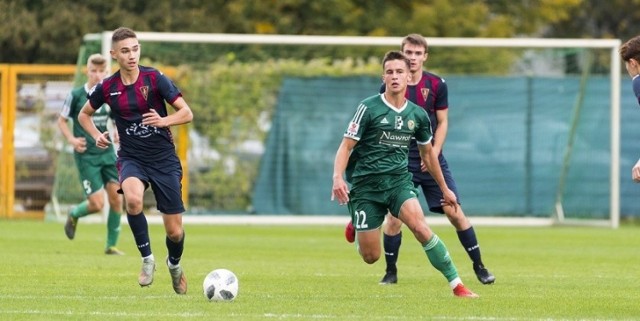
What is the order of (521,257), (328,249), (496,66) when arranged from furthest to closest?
1. (496,66)
2. (328,249)
3. (521,257)

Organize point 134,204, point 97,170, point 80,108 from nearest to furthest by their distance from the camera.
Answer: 1. point 134,204
2. point 80,108
3. point 97,170

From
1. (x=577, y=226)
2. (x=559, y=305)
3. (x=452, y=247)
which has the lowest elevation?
(x=577, y=226)

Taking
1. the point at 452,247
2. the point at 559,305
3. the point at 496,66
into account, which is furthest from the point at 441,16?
the point at 559,305

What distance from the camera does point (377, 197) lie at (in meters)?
11.2

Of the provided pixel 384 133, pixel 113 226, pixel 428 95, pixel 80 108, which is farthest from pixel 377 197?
pixel 80 108

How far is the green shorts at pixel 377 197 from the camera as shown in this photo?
11.2 m

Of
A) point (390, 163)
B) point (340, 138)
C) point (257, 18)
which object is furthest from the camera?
point (257, 18)

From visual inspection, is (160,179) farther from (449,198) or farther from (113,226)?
(113,226)

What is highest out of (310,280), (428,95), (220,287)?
(428,95)

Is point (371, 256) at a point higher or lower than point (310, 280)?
higher

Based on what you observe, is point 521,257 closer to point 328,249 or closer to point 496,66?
point 328,249

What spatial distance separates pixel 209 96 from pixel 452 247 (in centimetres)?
879

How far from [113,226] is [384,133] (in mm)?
5799

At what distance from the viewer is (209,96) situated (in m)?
26.1
